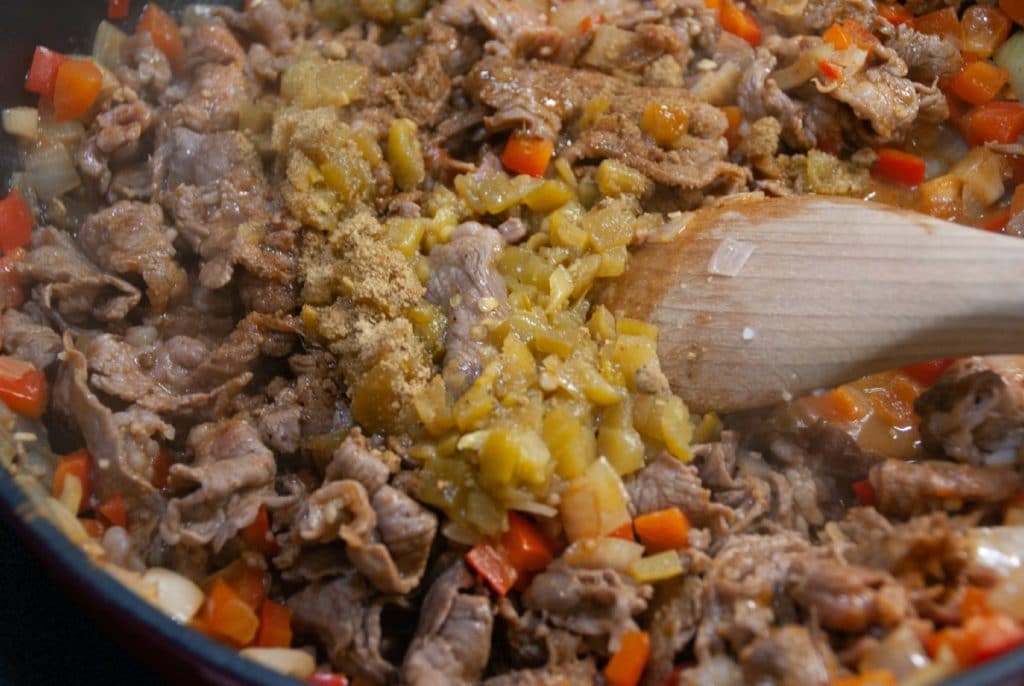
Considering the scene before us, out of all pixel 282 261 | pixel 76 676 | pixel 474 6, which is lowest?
pixel 76 676

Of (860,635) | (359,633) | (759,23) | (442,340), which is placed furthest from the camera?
(759,23)

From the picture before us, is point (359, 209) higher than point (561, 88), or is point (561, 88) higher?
point (561, 88)

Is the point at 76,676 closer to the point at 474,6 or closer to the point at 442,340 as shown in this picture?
the point at 442,340

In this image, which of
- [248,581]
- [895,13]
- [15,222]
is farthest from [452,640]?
[895,13]

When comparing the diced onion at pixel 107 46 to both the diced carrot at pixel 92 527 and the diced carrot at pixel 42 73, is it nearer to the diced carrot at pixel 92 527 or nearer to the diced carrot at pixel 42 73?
the diced carrot at pixel 42 73

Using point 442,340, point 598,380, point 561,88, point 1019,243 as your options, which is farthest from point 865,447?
point 561,88

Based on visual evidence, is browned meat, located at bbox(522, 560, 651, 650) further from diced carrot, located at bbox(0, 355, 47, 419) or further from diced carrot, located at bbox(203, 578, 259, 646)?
diced carrot, located at bbox(0, 355, 47, 419)
